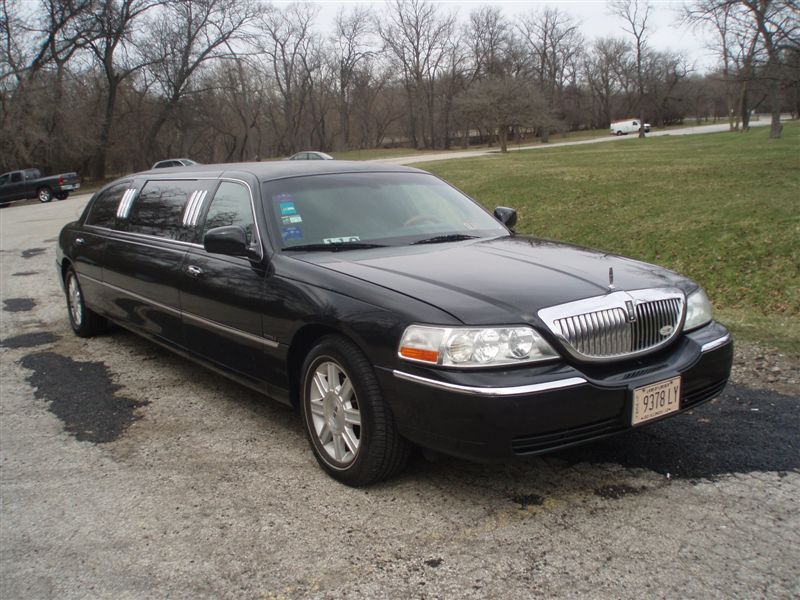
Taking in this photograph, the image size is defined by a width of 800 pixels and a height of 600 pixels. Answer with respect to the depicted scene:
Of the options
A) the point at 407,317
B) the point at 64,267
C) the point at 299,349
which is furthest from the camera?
the point at 64,267

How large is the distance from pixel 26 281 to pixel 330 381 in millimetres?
8795

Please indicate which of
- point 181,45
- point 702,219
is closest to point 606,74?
point 181,45

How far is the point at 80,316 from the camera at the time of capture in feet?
22.8

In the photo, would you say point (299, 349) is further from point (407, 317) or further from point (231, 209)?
point (231, 209)

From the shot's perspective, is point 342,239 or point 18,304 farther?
point 18,304

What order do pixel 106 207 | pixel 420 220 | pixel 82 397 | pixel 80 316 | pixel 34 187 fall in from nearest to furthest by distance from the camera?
pixel 420 220
pixel 82 397
pixel 106 207
pixel 80 316
pixel 34 187

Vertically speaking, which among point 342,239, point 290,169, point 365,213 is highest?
point 290,169

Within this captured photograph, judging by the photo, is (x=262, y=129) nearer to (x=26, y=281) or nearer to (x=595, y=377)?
(x=26, y=281)

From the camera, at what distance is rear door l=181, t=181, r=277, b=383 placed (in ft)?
13.5

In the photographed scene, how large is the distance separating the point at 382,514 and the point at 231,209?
2279 millimetres

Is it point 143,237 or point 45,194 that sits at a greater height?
point 45,194

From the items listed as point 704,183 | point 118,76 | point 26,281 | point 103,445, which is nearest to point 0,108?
point 118,76

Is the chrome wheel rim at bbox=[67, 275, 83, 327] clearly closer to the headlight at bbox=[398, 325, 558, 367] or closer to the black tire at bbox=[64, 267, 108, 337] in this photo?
the black tire at bbox=[64, 267, 108, 337]

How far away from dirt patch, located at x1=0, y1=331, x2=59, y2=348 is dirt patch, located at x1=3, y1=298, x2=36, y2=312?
4.89 feet
